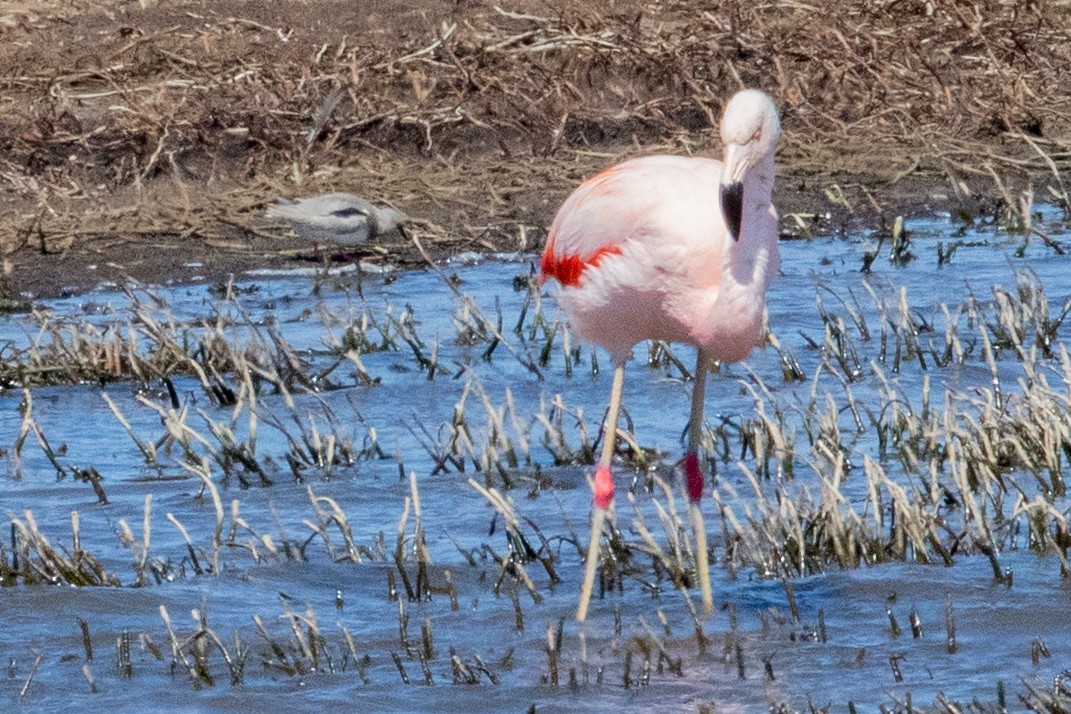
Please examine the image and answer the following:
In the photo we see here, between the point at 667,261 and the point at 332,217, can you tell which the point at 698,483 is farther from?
the point at 332,217

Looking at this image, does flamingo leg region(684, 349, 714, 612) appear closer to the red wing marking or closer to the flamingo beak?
the red wing marking

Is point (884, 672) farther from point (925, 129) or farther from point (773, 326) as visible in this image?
point (925, 129)

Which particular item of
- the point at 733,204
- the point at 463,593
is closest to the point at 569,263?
the point at 733,204

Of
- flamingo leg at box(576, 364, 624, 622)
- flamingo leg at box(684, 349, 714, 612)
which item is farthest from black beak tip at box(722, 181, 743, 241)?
flamingo leg at box(576, 364, 624, 622)

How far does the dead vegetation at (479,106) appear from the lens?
10398 mm

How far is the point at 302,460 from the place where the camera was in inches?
253

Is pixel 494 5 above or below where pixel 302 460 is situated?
above

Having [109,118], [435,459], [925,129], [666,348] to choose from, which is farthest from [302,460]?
[925,129]

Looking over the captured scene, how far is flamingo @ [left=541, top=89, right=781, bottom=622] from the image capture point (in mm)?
4574

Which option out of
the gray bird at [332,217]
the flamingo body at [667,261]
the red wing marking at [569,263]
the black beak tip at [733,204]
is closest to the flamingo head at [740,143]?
the black beak tip at [733,204]

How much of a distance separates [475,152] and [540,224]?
53.5 inches

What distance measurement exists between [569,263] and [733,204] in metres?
0.77

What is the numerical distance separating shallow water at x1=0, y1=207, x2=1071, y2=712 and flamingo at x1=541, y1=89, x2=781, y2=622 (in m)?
0.30

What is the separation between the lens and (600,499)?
522 cm
